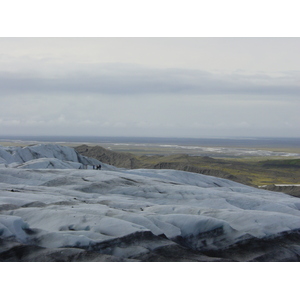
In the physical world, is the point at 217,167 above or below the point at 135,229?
below

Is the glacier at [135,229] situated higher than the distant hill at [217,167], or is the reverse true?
the glacier at [135,229]

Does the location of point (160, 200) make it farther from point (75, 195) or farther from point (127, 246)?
point (127, 246)

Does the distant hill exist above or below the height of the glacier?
below

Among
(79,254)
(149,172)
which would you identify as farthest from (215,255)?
(149,172)

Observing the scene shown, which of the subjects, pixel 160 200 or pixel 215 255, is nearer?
pixel 215 255

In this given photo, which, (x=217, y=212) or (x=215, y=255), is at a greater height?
(x=217, y=212)

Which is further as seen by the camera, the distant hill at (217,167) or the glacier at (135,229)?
the distant hill at (217,167)

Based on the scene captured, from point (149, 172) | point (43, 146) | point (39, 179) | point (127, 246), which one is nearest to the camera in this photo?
point (127, 246)

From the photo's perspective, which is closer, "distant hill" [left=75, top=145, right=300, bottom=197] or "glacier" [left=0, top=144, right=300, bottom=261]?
"glacier" [left=0, top=144, right=300, bottom=261]

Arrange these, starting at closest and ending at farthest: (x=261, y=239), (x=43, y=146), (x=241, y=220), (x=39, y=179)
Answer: (x=261, y=239)
(x=241, y=220)
(x=39, y=179)
(x=43, y=146)

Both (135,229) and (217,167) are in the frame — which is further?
(217,167)
